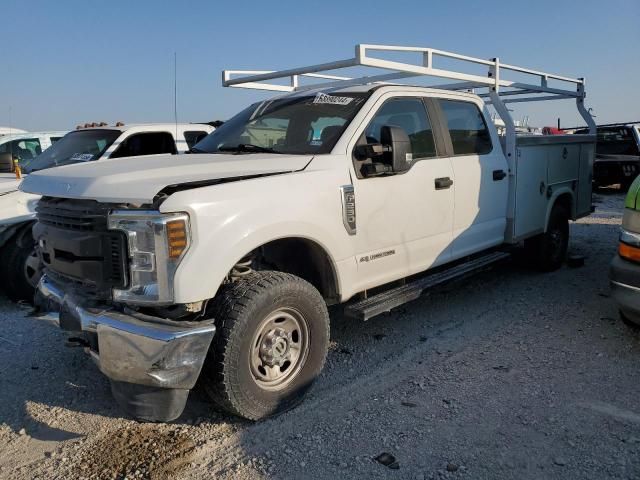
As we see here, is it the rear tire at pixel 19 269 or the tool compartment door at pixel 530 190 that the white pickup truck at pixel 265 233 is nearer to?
the tool compartment door at pixel 530 190

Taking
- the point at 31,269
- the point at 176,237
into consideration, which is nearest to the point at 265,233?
the point at 176,237

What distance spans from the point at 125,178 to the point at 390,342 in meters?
2.58

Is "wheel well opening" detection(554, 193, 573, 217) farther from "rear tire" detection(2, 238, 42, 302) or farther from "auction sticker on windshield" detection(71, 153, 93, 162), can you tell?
"rear tire" detection(2, 238, 42, 302)

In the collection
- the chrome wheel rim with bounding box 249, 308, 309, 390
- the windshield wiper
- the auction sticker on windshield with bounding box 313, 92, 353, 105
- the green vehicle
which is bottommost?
the chrome wheel rim with bounding box 249, 308, 309, 390

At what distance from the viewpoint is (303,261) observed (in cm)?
392

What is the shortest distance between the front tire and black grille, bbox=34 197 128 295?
595 millimetres

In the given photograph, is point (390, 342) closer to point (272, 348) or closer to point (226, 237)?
point (272, 348)

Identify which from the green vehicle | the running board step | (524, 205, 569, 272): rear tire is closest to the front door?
the running board step

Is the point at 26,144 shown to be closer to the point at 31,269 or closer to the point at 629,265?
the point at 31,269

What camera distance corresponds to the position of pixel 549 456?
2.97 meters

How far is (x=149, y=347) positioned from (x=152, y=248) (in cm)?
50

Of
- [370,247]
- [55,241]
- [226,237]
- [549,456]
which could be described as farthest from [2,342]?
[549,456]

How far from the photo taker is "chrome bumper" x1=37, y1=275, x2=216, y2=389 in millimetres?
2822

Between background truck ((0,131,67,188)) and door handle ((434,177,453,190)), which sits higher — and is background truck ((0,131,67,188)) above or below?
above
